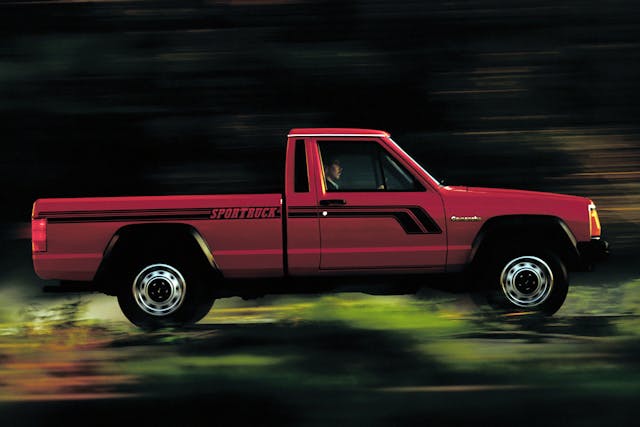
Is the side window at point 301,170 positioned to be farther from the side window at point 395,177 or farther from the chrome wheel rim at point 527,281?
the chrome wheel rim at point 527,281

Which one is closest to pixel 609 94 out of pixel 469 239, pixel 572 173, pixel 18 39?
pixel 572 173

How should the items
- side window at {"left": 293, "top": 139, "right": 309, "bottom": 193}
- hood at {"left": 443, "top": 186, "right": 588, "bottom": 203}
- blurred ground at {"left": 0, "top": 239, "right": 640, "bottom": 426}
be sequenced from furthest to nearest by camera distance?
hood at {"left": 443, "top": 186, "right": 588, "bottom": 203} → side window at {"left": 293, "top": 139, "right": 309, "bottom": 193} → blurred ground at {"left": 0, "top": 239, "right": 640, "bottom": 426}

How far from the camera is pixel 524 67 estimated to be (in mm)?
10656

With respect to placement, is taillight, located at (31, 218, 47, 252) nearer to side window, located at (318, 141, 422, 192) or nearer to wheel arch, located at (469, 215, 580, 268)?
side window, located at (318, 141, 422, 192)

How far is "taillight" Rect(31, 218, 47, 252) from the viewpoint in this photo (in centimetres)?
794

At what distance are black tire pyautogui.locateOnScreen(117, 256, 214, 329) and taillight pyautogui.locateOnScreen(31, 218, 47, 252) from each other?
69 cm

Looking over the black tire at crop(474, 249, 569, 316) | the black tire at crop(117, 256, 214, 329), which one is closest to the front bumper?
the black tire at crop(474, 249, 569, 316)

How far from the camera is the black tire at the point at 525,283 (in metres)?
8.20

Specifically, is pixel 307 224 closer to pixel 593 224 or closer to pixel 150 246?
pixel 150 246

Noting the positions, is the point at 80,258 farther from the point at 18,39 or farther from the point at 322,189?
the point at 18,39

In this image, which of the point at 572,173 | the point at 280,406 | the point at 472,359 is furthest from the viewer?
the point at 572,173

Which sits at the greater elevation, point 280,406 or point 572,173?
point 572,173

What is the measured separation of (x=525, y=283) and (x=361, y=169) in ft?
5.46

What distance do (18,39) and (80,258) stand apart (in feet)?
12.2
